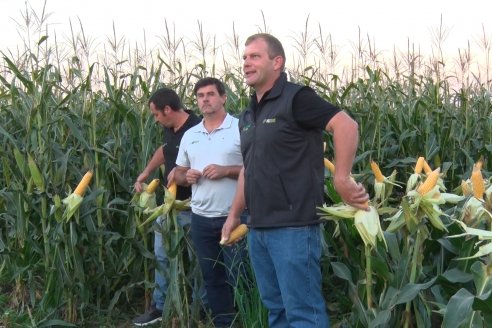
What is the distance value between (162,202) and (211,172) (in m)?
1.08

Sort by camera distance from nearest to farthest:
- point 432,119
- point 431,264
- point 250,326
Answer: point 431,264 → point 250,326 → point 432,119

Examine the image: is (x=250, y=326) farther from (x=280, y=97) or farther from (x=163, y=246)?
(x=280, y=97)

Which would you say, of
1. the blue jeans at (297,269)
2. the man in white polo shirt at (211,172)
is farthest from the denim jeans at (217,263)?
the blue jeans at (297,269)

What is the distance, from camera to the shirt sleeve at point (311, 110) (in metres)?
3.35

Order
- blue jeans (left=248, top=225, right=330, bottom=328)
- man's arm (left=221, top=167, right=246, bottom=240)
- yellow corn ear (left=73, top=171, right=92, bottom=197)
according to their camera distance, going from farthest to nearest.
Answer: yellow corn ear (left=73, top=171, right=92, bottom=197)
man's arm (left=221, top=167, right=246, bottom=240)
blue jeans (left=248, top=225, right=330, bottom=328)

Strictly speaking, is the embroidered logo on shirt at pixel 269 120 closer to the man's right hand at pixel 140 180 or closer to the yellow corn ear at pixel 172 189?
the yellow corn ear at pixel 172 189

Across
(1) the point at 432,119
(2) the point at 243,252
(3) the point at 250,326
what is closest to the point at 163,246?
(2) the point at 243,252

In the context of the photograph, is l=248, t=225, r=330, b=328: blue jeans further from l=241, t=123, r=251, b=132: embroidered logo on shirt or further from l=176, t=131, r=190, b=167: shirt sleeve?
l=176, t=131, r=190, b=167: shirt sleeve

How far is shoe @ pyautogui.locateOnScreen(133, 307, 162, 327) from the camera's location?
504 cm

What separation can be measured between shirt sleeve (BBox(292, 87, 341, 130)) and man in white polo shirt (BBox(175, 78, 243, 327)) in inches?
46.6

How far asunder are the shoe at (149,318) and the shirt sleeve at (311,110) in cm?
227

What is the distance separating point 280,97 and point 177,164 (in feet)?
4.99

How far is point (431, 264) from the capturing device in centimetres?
402

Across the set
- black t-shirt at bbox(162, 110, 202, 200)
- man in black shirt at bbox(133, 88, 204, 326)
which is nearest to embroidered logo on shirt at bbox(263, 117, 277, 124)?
man in black shirt at bbox(133, 88, 204, 326)
